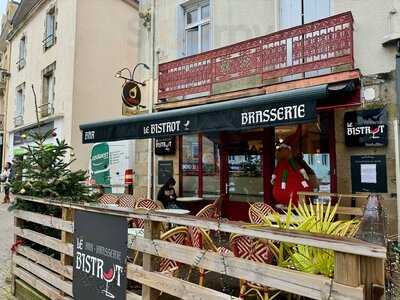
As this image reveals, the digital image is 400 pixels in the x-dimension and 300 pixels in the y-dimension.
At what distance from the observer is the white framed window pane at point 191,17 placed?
10461 mm

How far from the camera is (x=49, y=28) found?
1803cm

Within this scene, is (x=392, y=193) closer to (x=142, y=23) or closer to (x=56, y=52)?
(x=142, y=23)

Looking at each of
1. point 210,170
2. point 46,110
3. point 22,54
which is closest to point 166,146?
point 210,170

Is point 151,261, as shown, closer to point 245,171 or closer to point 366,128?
point 366,128

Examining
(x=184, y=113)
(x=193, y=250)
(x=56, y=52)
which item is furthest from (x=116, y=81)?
(x=193, y=250)

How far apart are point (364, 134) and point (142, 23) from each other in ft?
23.3

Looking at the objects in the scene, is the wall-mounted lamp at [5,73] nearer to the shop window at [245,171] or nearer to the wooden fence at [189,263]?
the shop window at [245,171]

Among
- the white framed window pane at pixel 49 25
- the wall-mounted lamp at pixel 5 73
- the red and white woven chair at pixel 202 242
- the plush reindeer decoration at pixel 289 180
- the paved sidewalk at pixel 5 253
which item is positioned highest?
the white framed window pane at pixel 49 25

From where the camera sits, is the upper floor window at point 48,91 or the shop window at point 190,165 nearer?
the shop window at point 190,165

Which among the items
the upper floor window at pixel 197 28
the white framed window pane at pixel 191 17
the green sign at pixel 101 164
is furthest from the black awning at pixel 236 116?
the green sign at pixel 101 164

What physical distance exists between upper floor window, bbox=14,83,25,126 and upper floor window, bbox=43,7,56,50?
3.88m

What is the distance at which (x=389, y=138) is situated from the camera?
21.5ft

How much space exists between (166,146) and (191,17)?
3.48 m

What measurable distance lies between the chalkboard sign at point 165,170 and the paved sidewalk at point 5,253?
Answer: 3635 millimetres
